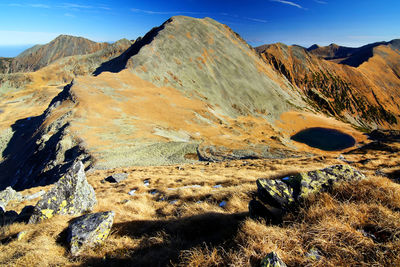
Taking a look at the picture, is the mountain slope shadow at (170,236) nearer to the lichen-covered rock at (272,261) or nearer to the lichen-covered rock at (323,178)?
the lichen-covered rock at (272,261)

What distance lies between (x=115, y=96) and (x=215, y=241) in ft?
165

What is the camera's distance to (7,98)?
97.9 m

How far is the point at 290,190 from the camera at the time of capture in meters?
5.58

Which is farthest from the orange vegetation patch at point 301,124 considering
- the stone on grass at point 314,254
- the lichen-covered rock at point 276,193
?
the stone on grass at point 314,254

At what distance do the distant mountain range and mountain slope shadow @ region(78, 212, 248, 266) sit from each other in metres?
20.4

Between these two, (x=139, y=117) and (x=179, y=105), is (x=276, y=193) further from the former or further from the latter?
(x=179, y=105)

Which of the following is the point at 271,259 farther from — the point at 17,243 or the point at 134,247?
the point at 17,243

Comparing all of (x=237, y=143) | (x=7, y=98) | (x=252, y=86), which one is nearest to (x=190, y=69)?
(x=252, y=86)

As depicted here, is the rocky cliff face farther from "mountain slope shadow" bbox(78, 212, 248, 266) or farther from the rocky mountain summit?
"mountain slope shadow" bbox(78, 212, 248, 266)

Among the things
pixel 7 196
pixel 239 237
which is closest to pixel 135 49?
pixel 7 196

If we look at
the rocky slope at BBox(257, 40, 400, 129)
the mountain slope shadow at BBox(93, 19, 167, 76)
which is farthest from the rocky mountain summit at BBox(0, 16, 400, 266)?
the rocky slope at BBox(257, 40, 400, 129)

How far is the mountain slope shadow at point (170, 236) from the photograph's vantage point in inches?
187

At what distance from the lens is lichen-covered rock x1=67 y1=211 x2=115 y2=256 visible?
5656mm

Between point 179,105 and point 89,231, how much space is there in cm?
5130
